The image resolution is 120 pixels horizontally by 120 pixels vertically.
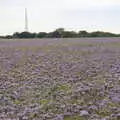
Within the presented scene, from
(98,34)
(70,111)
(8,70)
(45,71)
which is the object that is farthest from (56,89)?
(98,34)

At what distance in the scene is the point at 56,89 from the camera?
12969mm

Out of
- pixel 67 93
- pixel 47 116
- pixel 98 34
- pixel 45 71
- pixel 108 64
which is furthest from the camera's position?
pixel 98 34

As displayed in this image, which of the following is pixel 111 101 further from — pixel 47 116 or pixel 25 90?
pixel 25 90

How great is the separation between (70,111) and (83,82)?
3.83 meters

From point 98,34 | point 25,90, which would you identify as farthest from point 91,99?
point 98,34

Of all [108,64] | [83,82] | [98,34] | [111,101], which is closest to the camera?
[111,101]

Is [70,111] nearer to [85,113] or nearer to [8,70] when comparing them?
[85,113]

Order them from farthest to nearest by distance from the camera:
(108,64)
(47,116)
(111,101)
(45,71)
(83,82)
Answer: (108,64) < (45,71) < (83,82) < (111,101) < (47,116)

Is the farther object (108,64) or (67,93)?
(108,64)

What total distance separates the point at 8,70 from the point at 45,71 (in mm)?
1768

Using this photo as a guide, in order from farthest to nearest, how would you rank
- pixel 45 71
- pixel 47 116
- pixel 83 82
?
pixel 45 71 < pixel 83 82 < pixel 47 116

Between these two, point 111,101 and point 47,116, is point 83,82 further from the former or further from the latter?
point 47,116

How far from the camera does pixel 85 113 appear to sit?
9.71 metres

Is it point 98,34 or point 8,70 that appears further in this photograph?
point 98,34
